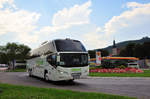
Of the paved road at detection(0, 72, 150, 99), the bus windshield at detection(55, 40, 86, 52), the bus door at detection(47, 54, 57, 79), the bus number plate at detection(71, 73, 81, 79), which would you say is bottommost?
the paved road at detection(0, 72, 150, 99)

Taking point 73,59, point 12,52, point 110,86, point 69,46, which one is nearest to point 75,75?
point 73,59

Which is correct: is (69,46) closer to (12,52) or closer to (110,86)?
(110,86)

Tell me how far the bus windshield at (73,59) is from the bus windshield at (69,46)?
0.45 metres

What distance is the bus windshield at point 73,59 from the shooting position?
1323 cm

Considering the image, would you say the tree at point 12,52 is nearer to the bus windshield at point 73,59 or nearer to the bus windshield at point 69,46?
the bus windshield at point 69,46

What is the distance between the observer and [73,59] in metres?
13.6

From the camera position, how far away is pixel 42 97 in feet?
22.8

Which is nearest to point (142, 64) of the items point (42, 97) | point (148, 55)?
point (148, 55)

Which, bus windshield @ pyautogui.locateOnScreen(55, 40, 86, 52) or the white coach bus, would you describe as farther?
bus windshield @ pyautogui.locateOnScreen(55, 40, 86, 52)

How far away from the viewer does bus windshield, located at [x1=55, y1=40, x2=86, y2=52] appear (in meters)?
13.7

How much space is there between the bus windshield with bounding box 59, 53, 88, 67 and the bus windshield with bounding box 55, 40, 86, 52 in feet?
1.48

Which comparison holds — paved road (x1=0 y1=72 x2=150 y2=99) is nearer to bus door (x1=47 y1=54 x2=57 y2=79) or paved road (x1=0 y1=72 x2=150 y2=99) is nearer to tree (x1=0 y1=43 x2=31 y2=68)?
bus door (x1=47 y1=54 x2=57 y2=79)

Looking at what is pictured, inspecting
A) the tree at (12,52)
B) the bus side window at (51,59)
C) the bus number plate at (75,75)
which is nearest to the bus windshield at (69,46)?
the bus side window at (51,59)

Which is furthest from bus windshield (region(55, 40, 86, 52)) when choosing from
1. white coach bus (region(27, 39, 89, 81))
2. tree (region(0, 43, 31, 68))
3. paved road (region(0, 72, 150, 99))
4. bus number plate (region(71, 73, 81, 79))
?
tree (region(0, 43, 31, 68))
